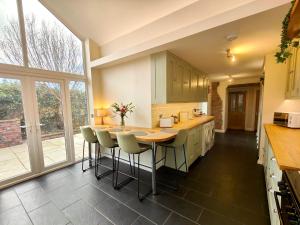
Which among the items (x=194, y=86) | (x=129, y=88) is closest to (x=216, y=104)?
(x=194, y=86)

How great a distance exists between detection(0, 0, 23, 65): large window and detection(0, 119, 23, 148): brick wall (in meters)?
1.09

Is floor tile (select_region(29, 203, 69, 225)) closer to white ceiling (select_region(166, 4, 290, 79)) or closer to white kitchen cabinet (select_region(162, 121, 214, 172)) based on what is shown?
white kitchen cabinet (select_region(162, 121, 214, 172))

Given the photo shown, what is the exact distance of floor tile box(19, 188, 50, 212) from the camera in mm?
2048

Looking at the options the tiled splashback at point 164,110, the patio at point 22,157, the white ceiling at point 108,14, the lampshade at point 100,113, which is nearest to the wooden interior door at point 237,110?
the tiled splashback at point 164,110

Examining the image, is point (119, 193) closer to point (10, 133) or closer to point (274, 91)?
point (10, 133)

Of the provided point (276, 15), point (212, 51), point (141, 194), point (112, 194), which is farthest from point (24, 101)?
point (276, 15)

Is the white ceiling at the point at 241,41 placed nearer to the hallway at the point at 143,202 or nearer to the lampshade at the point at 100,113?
the lampshade at the point at 100,113

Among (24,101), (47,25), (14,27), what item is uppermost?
(47,25)

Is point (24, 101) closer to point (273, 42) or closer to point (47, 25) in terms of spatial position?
point (47, 25)

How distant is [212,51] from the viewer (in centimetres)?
267

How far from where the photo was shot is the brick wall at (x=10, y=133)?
2512 millimetres

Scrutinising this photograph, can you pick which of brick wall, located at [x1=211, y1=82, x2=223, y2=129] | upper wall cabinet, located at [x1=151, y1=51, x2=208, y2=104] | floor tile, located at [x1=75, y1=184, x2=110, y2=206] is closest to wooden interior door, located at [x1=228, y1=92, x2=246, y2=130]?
brick wall, located at [x1=211, y1=82, x2=223, y2=129]

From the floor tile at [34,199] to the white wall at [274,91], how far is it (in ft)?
14.3

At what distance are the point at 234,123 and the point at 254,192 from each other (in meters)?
5.54
